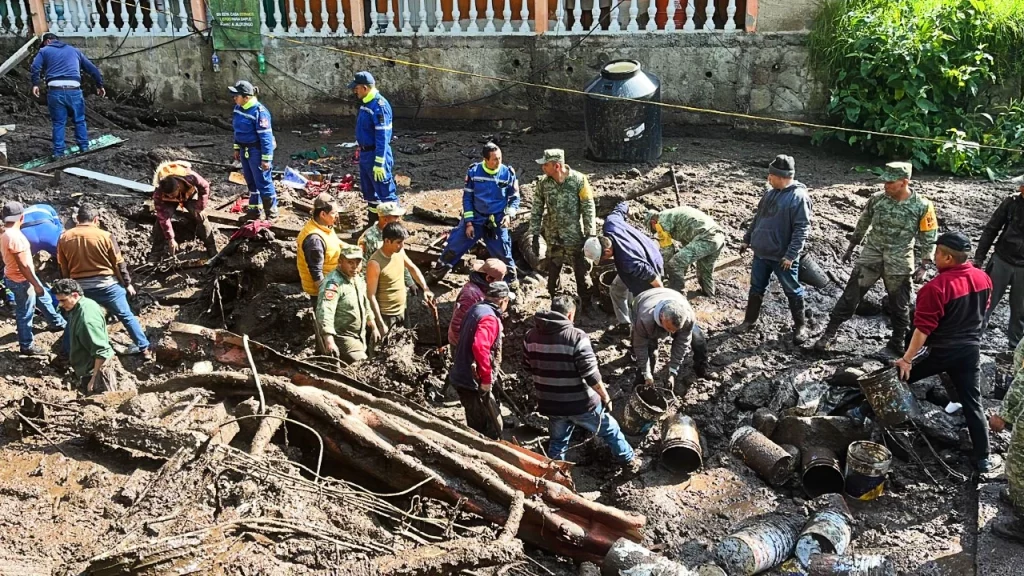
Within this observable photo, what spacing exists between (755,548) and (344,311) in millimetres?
3715

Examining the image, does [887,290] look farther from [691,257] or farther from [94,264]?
[94,264]

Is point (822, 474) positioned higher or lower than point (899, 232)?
lower

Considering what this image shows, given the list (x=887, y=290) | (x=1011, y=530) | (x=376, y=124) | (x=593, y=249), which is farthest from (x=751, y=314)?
(x=376, y=124)

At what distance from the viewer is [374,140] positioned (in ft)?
33.5

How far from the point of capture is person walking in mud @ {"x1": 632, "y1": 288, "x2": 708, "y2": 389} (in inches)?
268

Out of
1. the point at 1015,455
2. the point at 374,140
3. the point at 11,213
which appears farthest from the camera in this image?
the point at 374,140

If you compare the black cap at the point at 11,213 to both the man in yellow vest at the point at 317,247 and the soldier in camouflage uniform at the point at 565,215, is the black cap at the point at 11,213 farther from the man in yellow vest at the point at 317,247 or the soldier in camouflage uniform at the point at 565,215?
the soldier in camouflage uniform at the point at 565,215

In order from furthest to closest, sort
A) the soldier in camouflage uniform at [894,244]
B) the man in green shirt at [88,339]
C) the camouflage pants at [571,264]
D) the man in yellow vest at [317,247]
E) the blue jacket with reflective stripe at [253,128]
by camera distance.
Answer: the blue jacket with reflective stripe at [253,128] < the camouflage pants at [571,264] < the man in yellow vest at [317,247] < the soldier in camouflage uniform at [894,244] < the man in green shirt at [88,339]

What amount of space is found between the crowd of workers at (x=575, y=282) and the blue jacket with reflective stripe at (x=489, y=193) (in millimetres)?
15

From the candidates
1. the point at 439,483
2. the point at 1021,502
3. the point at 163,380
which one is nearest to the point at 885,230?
the point at 1021,502

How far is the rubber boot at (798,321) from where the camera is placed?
8.12m

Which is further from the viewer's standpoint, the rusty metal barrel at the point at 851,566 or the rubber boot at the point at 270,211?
the rubber boot at the point at 270,211

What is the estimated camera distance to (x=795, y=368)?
25.6 feet

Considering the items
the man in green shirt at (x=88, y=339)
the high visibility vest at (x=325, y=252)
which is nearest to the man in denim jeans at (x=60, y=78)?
the man in green shirt at (x=88, y=339)
